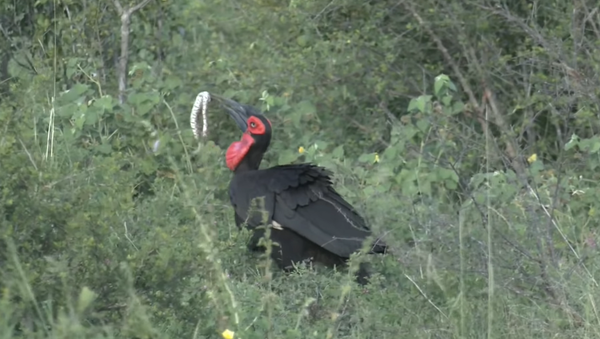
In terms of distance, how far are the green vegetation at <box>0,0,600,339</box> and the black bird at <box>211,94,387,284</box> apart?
0.11 m

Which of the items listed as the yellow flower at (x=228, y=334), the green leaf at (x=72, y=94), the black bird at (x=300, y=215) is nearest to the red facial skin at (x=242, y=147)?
the black bird at (x=300, y=215)

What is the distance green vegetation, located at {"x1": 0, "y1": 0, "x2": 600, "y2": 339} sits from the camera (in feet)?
12.5

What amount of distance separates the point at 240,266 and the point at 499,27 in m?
2.99

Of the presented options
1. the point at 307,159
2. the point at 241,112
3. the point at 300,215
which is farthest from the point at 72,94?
the point at 300,215

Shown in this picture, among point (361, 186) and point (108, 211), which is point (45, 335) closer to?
point (108, 211)

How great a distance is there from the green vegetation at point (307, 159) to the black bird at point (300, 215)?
113 mm

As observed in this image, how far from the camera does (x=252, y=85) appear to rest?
757 centimetres

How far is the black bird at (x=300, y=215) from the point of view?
5457 millimetres

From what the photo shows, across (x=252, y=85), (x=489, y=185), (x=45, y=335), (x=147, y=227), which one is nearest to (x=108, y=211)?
(x=45, y=335)

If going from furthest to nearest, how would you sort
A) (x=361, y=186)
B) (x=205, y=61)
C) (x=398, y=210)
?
(x=205, y=61), (x=361, y=186), (x=398, y=210)

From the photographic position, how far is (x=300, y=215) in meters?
5.60

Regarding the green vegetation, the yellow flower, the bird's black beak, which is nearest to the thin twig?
the green vegetation

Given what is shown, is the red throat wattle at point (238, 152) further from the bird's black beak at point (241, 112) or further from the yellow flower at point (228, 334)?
the yellow flower at point (228, 334)

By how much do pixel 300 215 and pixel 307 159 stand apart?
1.39 m
